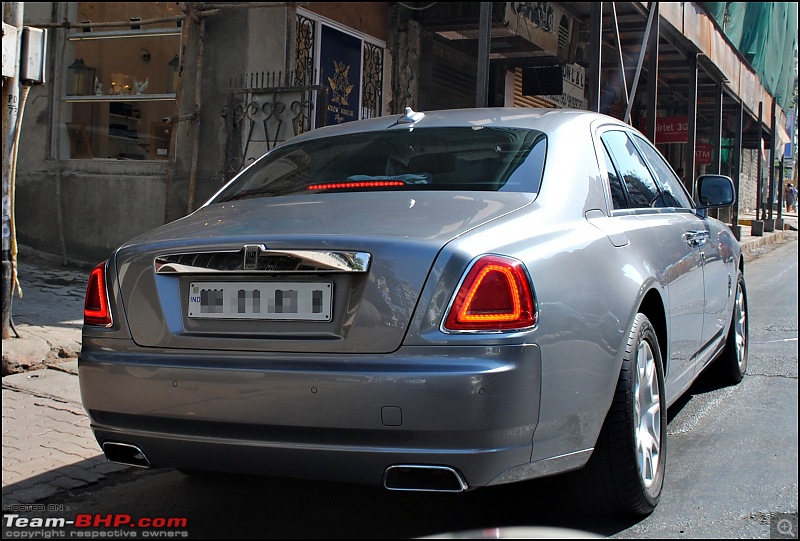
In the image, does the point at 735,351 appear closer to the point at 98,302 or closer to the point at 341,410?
the point at 341,410

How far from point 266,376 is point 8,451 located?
2075 mm

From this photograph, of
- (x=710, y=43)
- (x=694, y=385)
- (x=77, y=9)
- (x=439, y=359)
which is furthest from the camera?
(x=710, y=43)

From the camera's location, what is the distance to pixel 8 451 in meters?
4.01

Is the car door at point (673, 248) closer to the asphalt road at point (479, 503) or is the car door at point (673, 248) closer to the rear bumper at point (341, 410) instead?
the asphalt road at point (479, 503)

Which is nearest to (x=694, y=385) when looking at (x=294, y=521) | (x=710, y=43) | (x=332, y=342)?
(x=294, y=521)

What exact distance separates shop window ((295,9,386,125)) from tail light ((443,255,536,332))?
7.59 m

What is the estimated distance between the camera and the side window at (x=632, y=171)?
379 cm

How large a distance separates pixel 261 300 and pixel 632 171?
2059 mm

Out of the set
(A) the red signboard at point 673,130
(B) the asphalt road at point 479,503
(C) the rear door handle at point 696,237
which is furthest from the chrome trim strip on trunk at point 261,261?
(A) the red signboard at point 673,130

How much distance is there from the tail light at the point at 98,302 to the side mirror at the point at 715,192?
3.40 m

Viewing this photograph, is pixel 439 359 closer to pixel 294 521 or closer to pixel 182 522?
pixel 294 521

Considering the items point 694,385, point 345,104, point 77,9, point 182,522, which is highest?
point 77,9

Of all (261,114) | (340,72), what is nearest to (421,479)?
(261,114)

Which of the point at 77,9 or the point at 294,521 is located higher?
the point at 77,9
